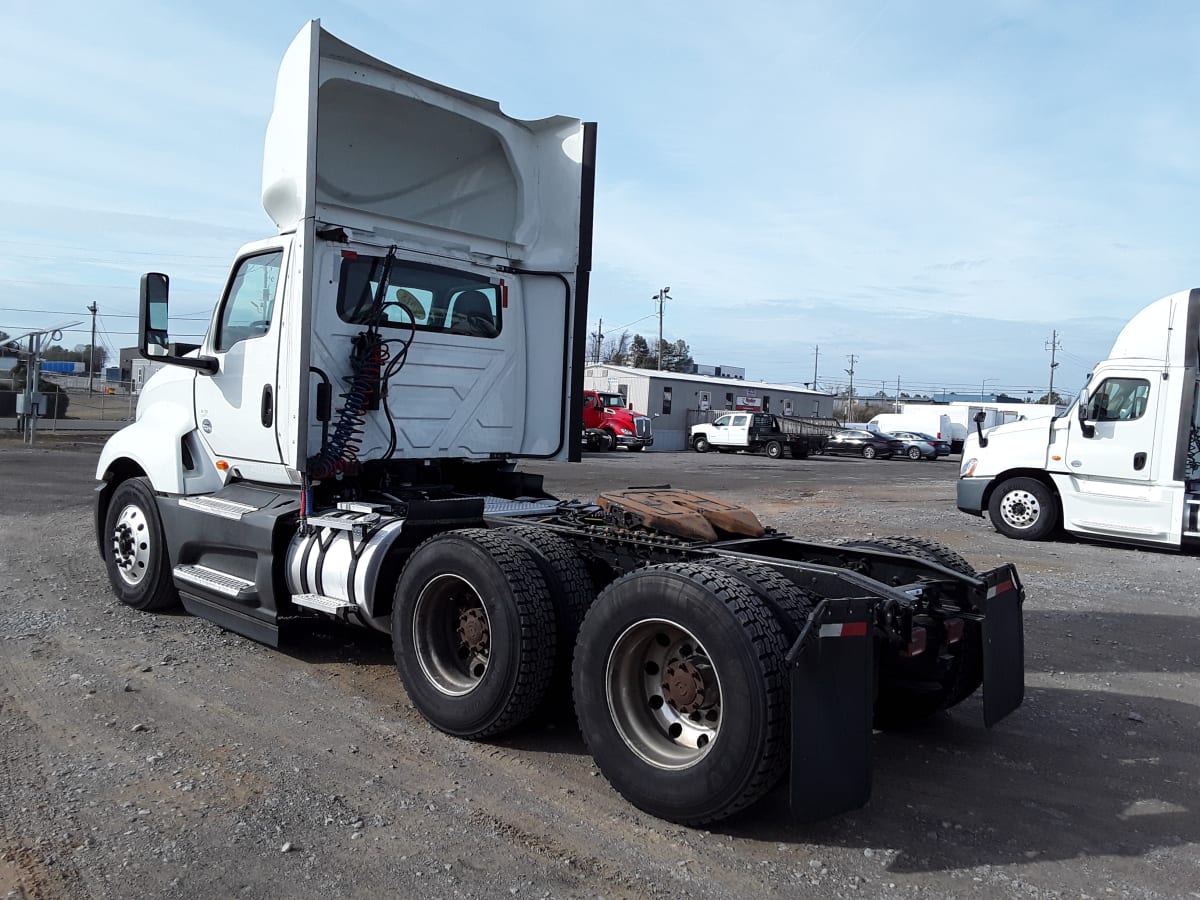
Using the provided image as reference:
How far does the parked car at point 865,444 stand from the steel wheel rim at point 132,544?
37.4m

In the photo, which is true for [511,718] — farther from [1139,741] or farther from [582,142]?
[582,142]

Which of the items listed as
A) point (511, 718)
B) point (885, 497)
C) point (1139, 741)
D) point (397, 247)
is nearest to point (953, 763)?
point (1139, 741)

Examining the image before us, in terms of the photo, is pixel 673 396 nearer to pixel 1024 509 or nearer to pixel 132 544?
pixel 1024 509

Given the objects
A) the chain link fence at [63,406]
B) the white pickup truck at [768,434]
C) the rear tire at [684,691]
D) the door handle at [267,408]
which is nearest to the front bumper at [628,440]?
the white pickup truck at [768,434]

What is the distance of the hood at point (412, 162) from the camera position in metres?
5.70

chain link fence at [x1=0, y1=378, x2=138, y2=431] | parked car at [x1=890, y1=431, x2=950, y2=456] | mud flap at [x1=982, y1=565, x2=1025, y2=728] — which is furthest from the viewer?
parked car at [x1=890, y1=431, x2=950, y2=456]

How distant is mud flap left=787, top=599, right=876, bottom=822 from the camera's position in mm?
3400

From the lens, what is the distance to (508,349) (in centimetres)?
698

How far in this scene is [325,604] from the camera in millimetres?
5527

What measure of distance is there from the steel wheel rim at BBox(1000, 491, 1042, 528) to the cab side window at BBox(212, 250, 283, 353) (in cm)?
1086

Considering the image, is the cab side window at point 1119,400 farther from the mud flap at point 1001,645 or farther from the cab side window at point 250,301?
the cab side window at point 250,301

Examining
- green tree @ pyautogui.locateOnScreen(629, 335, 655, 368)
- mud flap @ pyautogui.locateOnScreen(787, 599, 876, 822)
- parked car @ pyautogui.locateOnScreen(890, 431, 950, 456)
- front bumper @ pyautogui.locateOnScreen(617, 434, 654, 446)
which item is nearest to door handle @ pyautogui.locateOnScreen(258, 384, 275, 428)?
mud flap @ pyautogui.locateOnScreen(787, 599, 876, 822)

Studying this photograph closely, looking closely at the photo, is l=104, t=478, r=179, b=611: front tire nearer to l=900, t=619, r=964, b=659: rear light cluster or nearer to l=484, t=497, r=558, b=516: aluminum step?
l=484, t=497, r=558, b=516: aluminum step

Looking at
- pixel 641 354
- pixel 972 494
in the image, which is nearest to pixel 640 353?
pixel 641 354
